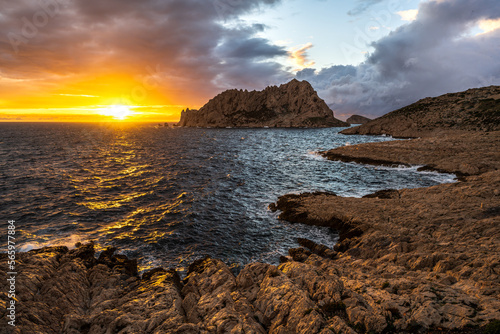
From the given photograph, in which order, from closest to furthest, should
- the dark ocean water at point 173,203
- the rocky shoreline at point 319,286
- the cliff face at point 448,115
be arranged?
1. the rocky shoreline at point 319,286
2. the dark ocean water at point 173,203
3. the cliff face at point 448,115

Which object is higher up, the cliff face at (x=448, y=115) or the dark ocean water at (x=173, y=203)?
the cliff face at (x=448, y=115)

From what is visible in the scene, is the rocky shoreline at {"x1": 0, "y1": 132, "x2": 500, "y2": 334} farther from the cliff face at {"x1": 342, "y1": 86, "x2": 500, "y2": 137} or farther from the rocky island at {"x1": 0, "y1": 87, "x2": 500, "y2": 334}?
the cliff face at {"x1": 342, "y1": 86, "x2": 500, "y2": 137}

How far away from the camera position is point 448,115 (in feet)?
321

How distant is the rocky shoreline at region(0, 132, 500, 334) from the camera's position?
383 inches

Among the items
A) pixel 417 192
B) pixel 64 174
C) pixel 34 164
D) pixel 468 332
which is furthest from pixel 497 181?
pixel 34 164

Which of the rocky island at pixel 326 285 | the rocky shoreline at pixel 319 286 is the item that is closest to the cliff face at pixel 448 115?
the rocky island at pixel 326 285

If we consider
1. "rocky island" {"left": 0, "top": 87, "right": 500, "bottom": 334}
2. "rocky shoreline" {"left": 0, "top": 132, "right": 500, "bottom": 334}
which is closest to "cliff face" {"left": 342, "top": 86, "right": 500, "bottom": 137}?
"rocky island" {"left": 0, "top": 87, "right": 500, "bottom": 334}

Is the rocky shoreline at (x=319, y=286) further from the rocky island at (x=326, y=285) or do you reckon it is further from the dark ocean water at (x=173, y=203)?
the dark ocean water at (x=173, y=203)

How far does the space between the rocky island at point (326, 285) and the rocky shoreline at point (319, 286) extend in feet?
0.19

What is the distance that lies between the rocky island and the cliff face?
87.1 meters

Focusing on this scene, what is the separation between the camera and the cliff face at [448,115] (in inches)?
3366

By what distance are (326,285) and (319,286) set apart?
0.41m

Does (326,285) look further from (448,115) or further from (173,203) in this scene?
(448,115)

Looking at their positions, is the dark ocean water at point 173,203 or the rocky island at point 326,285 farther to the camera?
the dark ocean water at point 173,203
